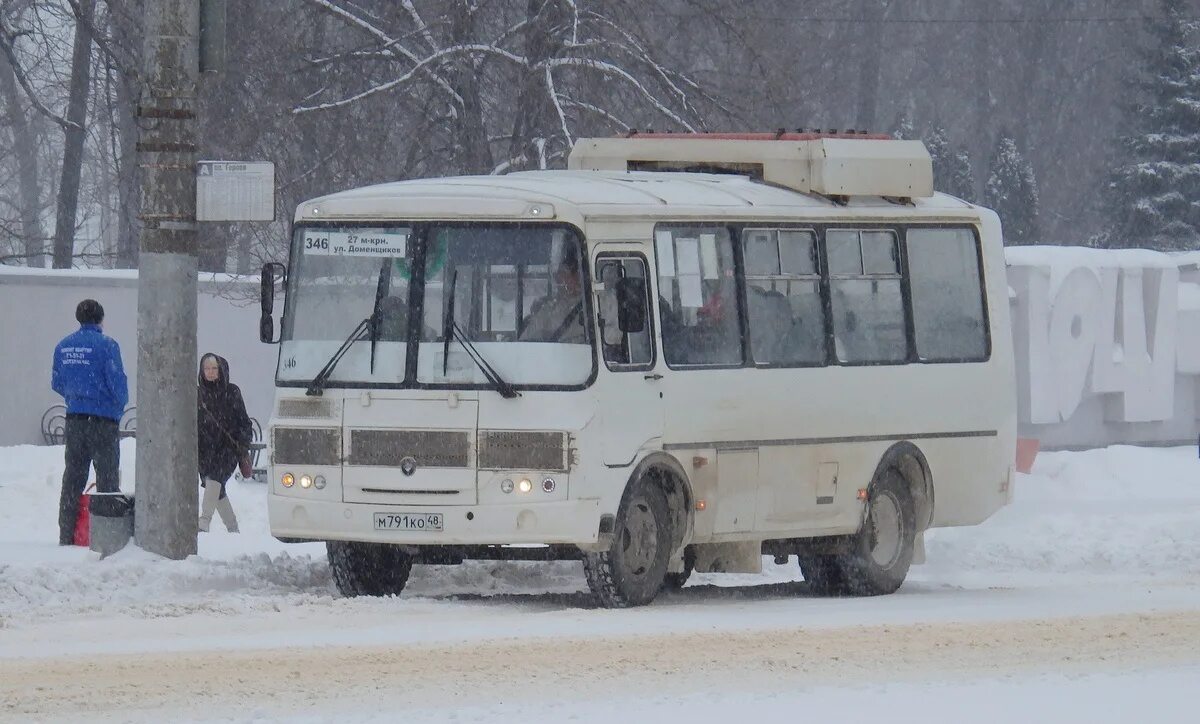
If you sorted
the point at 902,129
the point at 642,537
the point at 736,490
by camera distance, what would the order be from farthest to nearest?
the point at 902,129 → the point at 736,490 → the point at 642,537

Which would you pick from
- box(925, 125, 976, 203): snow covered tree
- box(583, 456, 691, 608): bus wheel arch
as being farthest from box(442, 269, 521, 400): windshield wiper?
box(925, 125, 976, 203): snow covered tree

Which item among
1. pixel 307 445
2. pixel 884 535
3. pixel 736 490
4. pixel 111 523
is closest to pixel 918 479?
pixel 884 535

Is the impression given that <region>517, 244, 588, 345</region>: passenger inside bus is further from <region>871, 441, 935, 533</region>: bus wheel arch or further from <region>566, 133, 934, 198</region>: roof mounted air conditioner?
<region>871, 441, 935, 533</region>: bus wheel arch

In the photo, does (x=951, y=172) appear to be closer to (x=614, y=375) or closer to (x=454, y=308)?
(x=614, y=375)

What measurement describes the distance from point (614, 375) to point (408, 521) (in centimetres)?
143

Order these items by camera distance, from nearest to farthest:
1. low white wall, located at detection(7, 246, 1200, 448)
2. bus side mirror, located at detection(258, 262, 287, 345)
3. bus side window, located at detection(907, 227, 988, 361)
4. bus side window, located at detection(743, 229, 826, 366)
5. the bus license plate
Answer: the bus license plate < bus side mirror, located at detection(258, 262, 287, 345) < bus side window, located at detection(743, 229, 826, 366) < bus side window, located at detection(907, 227, 988, 361) < low white wall, located at detection(7, 246, 1200, 448)

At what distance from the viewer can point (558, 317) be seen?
42.2ft

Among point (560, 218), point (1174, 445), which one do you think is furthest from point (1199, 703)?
point (1174, 445)

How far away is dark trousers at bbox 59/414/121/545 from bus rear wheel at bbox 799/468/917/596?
504cm

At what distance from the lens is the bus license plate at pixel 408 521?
500 inches

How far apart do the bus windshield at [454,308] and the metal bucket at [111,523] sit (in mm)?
1680

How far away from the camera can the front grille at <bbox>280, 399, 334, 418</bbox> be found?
1306 cm

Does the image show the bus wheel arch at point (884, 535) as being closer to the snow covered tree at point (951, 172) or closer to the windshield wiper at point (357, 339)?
the windshield wiper at point (357, 339)

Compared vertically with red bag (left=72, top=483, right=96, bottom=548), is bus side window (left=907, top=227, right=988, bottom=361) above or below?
above
